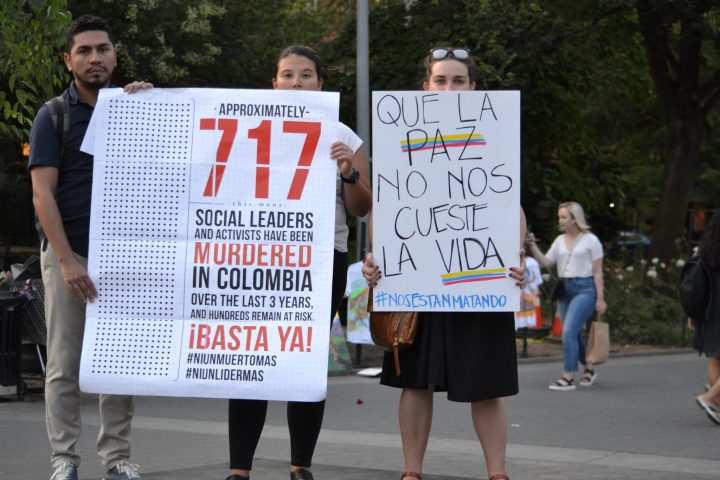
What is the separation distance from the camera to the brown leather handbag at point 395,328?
6.00 m

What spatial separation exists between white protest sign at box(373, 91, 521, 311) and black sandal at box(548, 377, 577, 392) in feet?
23.8

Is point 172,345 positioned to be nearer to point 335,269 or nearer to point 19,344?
point 335,269

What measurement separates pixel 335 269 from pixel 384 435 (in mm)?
3567

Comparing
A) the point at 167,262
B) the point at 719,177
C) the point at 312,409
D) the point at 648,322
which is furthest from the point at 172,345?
the point at 719,177

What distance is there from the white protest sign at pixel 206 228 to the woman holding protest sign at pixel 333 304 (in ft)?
0.67

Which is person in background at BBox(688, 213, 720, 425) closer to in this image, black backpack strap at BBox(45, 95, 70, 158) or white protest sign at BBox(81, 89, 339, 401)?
white protest sign at BBox(81, 89, 339, 401)

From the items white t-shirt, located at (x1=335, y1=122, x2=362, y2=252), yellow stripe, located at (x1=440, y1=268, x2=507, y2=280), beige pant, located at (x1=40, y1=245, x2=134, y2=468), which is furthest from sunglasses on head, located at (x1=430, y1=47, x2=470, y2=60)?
beige pant, located at (x1=40, y1=245, x2=134, y2=468)

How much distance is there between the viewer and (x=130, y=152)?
19.3 ft

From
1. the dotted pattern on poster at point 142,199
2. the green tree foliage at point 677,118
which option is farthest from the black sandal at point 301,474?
the green tree foliage at point 677,118

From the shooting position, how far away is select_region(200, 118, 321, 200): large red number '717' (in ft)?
19.2

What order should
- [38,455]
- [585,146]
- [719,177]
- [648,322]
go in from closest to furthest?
1. [38,455]
2. [648,322]
3. [585,146]
4. [719,177]

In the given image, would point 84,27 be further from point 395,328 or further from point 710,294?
point 710,294

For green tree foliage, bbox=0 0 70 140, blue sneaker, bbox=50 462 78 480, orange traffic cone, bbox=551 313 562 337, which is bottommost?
orange traffic cone, bbox=551 313 562 337

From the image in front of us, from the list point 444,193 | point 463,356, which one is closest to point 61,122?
point 444,193
